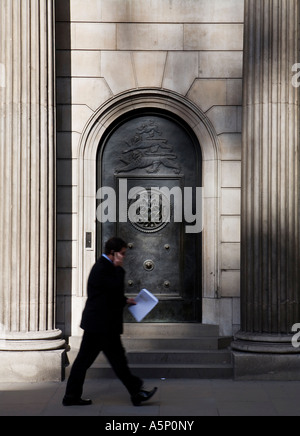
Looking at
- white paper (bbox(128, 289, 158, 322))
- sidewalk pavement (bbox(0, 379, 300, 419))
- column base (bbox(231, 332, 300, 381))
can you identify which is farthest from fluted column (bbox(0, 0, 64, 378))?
column base (bbox(231, 332, 300, 381))

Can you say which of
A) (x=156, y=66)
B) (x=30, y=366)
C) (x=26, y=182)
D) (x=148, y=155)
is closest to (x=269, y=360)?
(x=30, y=366)

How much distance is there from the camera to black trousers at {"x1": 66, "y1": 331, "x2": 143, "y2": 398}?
8578 millimetres

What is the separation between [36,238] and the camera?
34.4ft

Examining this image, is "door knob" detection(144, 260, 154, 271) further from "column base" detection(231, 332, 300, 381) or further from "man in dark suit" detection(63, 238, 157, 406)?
"man in dark suit" detection(63, 238, 157, 406)

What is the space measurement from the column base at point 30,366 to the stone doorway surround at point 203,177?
40.9 inches

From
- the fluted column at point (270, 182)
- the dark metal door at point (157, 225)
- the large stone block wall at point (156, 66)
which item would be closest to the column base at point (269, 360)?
the fluted column at point (270, 182)

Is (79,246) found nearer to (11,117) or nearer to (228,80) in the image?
(11,117)

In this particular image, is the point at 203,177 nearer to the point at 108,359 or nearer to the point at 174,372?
the point at 174,372

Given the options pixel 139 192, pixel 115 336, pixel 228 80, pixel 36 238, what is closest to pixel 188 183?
pixel 139 192

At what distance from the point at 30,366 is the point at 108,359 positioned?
203 centimetres

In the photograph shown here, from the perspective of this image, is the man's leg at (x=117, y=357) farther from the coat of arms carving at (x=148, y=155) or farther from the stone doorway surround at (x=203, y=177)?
the coat of arms carving at (x=148, y=155)

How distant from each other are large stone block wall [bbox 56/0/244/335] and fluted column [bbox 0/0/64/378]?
0.78 metres

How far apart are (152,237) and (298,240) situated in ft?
7.07

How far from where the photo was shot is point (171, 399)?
923 cm
